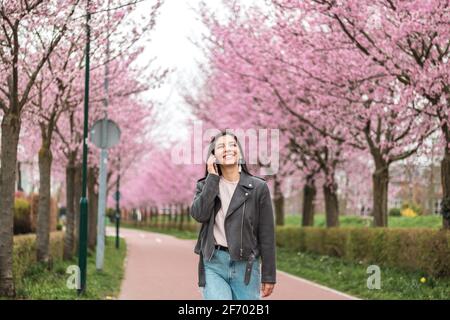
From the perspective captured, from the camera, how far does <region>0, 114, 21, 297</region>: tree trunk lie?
10906mm

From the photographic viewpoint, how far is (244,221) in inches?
197

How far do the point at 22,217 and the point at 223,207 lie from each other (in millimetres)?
14895

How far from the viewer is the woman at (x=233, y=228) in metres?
4.98

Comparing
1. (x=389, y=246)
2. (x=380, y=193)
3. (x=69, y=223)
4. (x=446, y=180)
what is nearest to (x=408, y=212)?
(x=380, y=193)

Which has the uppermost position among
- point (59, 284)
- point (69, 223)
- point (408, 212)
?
point (69, 223)

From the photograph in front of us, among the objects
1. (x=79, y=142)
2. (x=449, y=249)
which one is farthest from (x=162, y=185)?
→ (x=449, y=249)

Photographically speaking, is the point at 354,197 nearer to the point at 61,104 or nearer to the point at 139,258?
the point at 139,258

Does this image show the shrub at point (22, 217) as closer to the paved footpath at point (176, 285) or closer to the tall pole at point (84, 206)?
the paved footpath at point (176, 285)

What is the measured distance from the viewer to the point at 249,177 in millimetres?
5074

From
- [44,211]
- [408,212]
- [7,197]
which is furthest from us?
[408,212]

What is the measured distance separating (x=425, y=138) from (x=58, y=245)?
361 inches

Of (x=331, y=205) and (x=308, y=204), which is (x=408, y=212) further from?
(x=331, y=205)

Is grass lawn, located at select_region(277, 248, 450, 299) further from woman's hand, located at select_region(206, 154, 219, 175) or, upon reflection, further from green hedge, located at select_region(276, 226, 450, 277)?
woman's hand, located at select_region(206, 154, 219, 175)

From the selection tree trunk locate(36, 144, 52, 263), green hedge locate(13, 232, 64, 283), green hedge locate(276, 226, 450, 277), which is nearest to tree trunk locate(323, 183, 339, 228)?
green hedge locate(276, 226, 450, 277)
